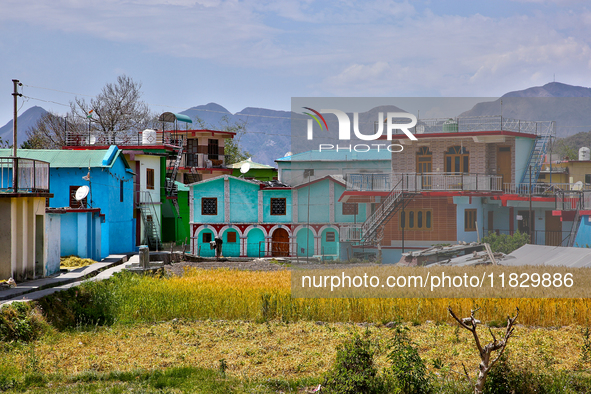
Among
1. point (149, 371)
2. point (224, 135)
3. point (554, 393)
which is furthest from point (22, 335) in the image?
point (224, 135)

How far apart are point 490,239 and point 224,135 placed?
34.6 metres

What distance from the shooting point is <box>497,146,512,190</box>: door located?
19703 mm

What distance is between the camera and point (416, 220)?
67.4 ft

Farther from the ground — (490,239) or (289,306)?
(490,239)

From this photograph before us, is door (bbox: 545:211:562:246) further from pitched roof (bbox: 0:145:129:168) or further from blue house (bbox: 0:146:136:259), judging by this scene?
pitched roof (bbox: 0:145:129:168)

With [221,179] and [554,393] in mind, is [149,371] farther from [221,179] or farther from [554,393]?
[221,179]

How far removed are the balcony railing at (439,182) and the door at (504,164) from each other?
6.9 inches

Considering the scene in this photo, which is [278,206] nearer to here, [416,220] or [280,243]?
[280,243]

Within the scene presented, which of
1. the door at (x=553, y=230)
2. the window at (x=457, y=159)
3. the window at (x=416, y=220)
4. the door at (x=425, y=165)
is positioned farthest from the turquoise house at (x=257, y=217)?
the door at (x=553, y=230)

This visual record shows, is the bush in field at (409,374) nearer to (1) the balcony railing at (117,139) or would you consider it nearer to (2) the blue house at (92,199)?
(2) the blue house at (92,199)

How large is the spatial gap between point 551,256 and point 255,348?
11.4 metres

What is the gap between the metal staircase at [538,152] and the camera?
19.8 meters

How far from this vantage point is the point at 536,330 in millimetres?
12883

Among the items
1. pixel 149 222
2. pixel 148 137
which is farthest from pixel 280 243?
pixel 148 137
